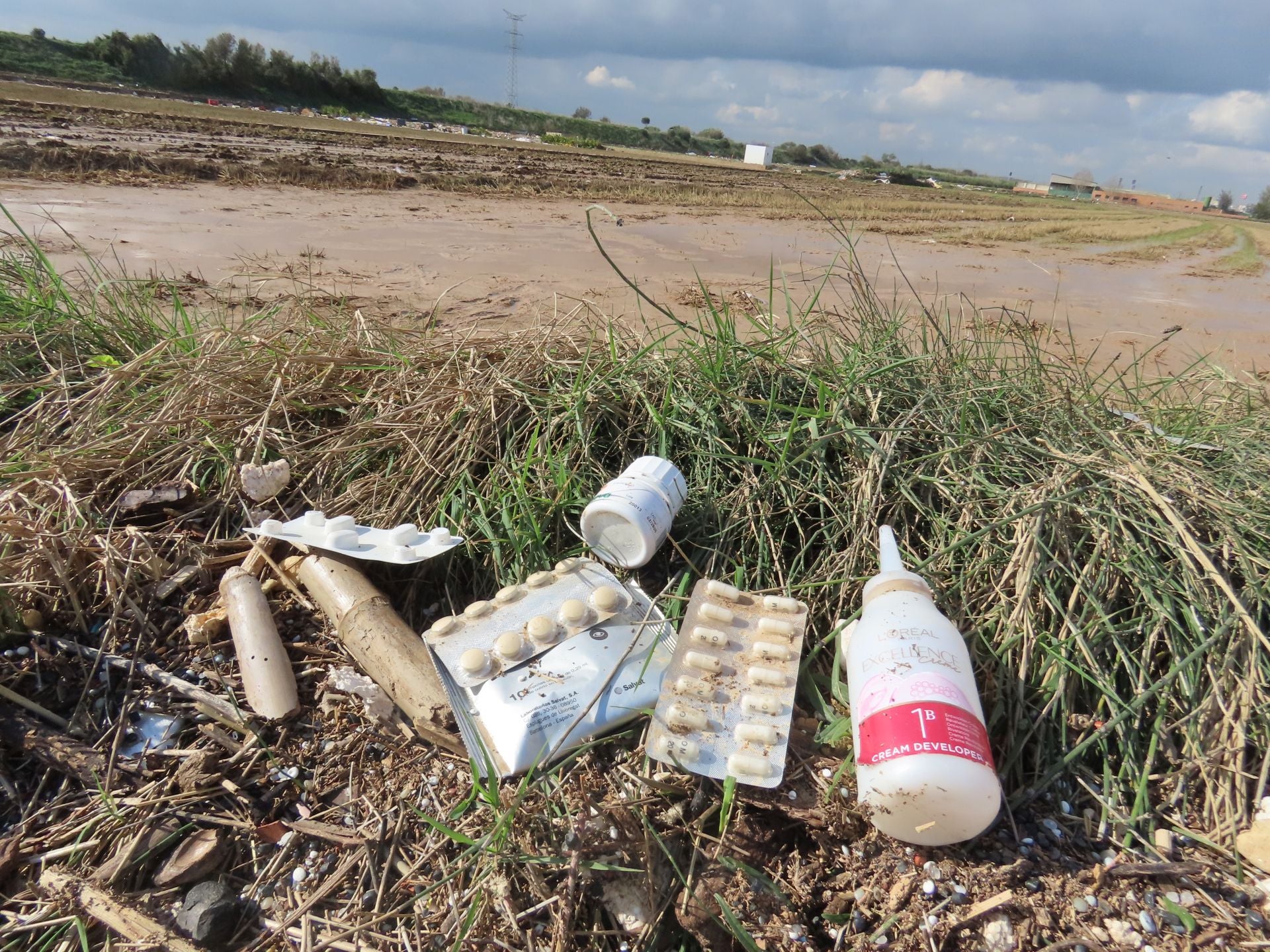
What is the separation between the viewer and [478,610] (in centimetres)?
161

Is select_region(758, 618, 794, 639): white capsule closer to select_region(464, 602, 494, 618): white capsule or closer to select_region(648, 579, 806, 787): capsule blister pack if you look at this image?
select_region(648, 579, 806, 787): capsule blister pack

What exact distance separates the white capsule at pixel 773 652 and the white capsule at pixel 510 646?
20.5 inches

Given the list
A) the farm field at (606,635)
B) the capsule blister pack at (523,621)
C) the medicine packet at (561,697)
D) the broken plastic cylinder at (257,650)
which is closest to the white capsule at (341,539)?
the farm field at (606,635)

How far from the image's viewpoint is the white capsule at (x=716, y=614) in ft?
5.15

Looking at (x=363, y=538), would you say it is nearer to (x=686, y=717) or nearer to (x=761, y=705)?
(x=686, y=717)

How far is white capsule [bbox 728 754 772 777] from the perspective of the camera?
50.8 inches

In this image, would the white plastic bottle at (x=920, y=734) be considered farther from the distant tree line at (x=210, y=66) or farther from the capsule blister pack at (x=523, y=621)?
the distant tree line at (x=210, y=66)

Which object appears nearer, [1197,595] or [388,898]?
[388,898]

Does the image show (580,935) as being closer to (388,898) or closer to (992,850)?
(388,898)

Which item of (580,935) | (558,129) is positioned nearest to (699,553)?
(580,935)

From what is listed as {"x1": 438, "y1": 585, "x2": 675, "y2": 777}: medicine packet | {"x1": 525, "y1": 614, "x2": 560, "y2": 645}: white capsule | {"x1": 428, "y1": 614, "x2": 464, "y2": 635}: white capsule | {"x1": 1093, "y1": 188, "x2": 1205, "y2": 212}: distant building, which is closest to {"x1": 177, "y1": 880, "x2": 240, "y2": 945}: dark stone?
{"x1": 438, "y1": 585, "x2": 675, "y2": 777}: medicine packet

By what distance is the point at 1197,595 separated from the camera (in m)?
1.55

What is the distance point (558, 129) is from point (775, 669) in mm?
55509

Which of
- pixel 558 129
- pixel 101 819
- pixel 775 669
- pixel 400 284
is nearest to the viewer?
pixel 101 819
